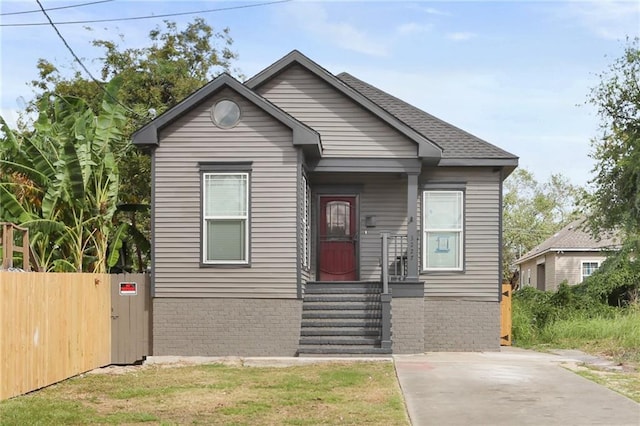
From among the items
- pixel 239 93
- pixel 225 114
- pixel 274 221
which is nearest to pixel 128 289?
pixel 274 221

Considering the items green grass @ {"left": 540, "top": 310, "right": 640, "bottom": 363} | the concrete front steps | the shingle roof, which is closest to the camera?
the concrete front steps

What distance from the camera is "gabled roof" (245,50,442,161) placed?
1800 cm

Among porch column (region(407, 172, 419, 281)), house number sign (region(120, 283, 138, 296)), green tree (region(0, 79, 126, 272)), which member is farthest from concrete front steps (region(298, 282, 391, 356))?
green tree (region(0, 79, 126, 272))

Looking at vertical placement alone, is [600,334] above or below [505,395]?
below

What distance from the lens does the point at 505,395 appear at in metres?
11.5

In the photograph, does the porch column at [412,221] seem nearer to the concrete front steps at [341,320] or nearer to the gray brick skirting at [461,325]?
the concrete front steps at [341,320]

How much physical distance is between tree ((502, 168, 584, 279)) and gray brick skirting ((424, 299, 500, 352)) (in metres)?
49.8

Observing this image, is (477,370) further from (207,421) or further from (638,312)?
(638,312)

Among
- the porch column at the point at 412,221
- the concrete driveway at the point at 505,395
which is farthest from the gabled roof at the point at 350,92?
the concrete driveway at the point at 505,395

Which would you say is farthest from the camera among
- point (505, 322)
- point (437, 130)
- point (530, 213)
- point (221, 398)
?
point (530, 213)

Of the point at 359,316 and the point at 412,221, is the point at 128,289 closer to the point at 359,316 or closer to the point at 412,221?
the point at 359,316

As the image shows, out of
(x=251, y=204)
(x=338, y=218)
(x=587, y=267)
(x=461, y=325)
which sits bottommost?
(x=461, y=325)

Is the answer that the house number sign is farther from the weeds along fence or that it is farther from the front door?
the front door

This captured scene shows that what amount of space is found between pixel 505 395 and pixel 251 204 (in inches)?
279
